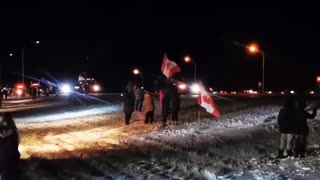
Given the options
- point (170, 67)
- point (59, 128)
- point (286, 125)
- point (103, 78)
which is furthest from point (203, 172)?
point (103, 78)

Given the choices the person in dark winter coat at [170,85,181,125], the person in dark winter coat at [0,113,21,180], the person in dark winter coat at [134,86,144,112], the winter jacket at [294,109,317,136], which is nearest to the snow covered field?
the person in dark winter coat at [170,85,181,125]

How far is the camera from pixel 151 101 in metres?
25.2

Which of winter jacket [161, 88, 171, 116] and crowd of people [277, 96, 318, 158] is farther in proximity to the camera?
winter jacket [161, 88, 171, 116]

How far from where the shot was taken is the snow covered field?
1320 cm

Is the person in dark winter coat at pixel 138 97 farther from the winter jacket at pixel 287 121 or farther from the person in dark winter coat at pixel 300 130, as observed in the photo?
the person in dark winter coat at pixel 300 130

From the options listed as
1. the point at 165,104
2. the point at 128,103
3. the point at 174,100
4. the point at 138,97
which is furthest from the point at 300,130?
the point at 138,97

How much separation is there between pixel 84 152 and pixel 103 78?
393 feet

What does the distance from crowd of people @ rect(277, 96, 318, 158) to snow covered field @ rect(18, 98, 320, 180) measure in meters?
0.35

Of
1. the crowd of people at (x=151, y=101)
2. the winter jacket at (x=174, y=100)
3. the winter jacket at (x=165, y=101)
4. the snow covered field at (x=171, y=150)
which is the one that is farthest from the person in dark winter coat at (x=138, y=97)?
the winter jacket at (x=165, y=101)

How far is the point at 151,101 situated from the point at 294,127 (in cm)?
1143

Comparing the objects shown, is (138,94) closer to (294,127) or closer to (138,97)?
(138,97)

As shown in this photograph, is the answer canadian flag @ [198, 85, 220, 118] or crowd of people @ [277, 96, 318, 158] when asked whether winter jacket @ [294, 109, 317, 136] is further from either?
canadian flag @ [198, 85, 220, 118]

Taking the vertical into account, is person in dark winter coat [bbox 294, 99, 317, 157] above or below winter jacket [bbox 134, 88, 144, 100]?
below

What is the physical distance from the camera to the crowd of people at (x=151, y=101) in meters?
23.7
